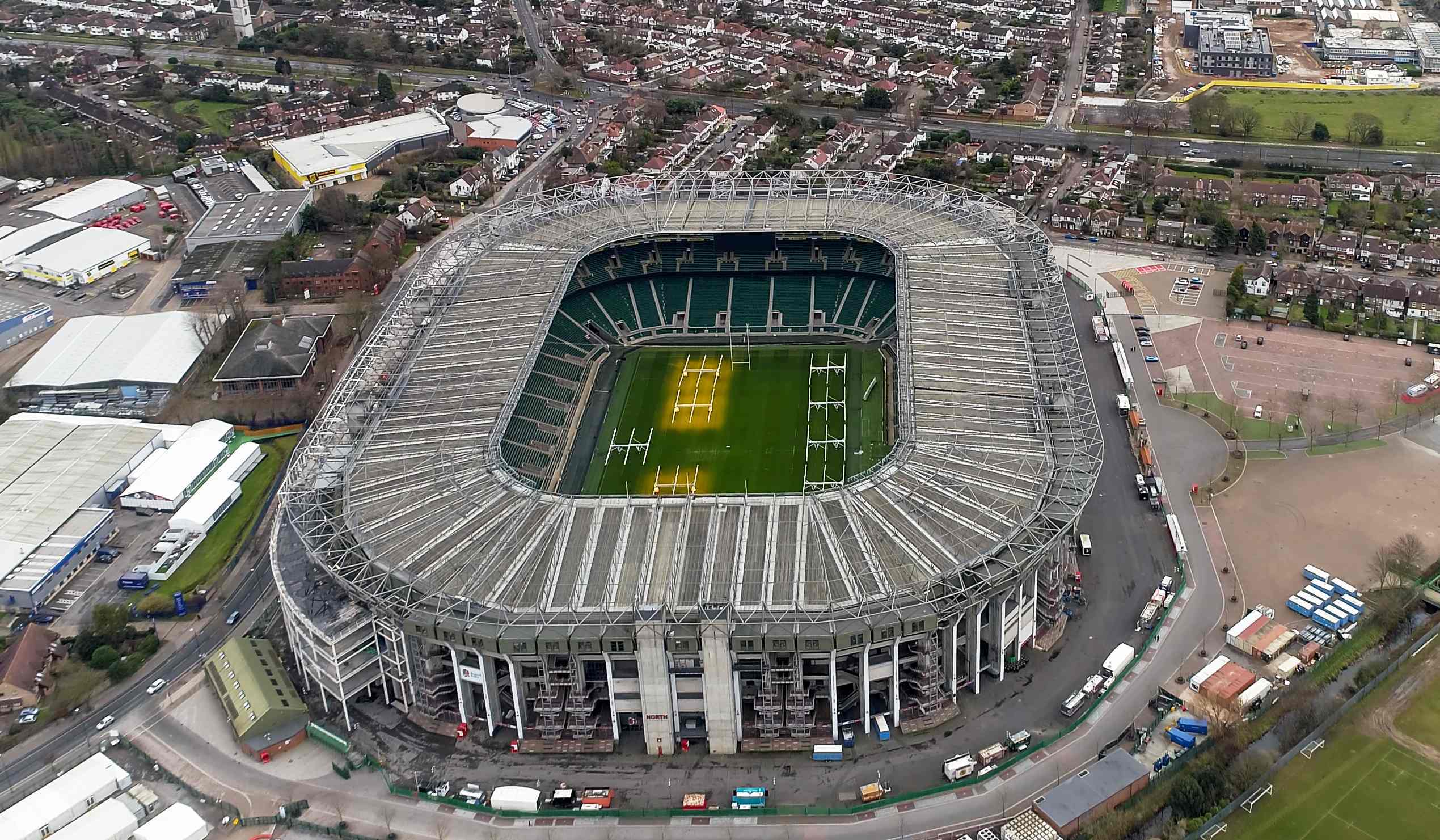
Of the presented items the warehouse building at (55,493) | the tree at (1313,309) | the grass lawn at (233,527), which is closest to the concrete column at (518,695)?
the grass lawn at (233,527)

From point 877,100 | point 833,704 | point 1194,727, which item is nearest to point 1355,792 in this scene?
point 1194,727

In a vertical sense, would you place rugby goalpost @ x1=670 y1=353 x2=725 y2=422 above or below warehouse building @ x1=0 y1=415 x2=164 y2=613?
above

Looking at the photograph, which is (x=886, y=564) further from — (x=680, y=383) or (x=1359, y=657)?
(x=680, y=383)

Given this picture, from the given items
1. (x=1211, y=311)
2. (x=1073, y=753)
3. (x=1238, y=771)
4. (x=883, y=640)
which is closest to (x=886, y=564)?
(x=883, y=640)

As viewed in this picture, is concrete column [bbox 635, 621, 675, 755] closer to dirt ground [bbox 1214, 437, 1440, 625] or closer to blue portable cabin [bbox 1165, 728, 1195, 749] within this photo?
blue portable cabin [bbox 1165, 728, 1195, 749]

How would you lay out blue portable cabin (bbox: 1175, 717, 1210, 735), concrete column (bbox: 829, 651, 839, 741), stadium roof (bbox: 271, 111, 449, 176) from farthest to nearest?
stadium roof (bbox: 271, 111, 449, 176) → blue portable cabin (bbox: 1175, 717, 1210, 735) → concrete column (bbox: 829, 651, 839, 741)

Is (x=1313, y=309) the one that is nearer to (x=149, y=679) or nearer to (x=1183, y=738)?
(x=1183, y=738)

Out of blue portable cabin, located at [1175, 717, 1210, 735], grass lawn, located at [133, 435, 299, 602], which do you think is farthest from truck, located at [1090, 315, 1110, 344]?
grass lawn, located at [133, 435, 299, 602]
